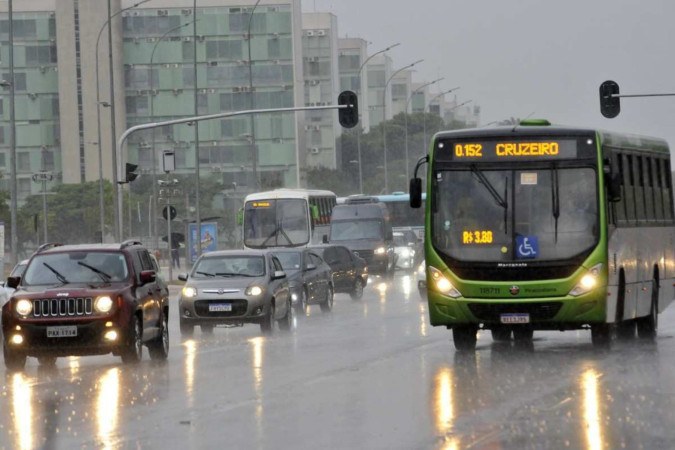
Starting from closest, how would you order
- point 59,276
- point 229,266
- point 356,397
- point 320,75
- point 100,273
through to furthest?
point 356,397 < point 59,276 < point 100,273 < point 229,266 < point 320,75

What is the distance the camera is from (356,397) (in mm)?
16453

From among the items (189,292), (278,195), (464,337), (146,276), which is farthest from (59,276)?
(278,195)

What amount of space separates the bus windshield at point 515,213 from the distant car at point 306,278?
43.7 feet

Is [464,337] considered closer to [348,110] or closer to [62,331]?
[62,331]

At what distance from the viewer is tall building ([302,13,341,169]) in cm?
15950

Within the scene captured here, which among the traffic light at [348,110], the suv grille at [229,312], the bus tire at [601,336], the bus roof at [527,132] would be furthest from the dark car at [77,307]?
the traffic light at [348,110]

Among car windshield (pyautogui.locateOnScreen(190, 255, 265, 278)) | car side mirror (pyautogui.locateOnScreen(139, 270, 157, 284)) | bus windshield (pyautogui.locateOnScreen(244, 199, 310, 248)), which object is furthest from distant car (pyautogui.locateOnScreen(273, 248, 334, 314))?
bus windshield (pyautogui.locateOnScreen(244, 199, 310, 248))

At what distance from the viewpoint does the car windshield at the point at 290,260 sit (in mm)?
37625

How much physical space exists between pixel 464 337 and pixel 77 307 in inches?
210

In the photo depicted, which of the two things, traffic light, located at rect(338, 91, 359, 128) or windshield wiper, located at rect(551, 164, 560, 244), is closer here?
windshield wiper, located at rect(551, 164, 560, 244)

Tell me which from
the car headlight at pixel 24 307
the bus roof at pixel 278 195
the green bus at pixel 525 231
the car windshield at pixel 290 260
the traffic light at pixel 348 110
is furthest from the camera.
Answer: the bus roof at pixel 278 195

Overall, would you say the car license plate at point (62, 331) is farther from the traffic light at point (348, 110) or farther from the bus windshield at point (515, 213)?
the traffic light at point (348, 110)

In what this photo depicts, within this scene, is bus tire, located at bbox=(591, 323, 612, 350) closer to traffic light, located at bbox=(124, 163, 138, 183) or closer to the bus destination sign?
the bus destination sign

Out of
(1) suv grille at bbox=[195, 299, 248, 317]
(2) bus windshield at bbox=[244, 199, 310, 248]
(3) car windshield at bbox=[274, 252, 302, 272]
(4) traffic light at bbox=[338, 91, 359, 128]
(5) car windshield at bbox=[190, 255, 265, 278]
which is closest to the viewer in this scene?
(1) suv grille at bbox=[195, 299, 248, 317]
